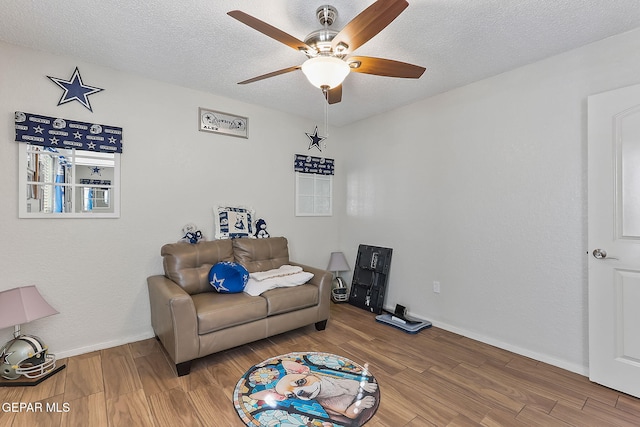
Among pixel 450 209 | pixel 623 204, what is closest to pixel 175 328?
pixel 450 209

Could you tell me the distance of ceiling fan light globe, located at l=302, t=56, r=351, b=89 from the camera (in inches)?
66.1

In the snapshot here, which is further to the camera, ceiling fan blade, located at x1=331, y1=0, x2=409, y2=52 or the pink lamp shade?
the pink lamp shade

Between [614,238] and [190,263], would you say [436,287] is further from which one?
[190,263]

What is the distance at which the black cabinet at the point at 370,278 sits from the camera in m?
3.60

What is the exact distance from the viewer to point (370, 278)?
12.3 ft

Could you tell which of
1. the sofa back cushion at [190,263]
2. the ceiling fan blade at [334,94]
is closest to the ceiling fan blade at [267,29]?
the ceiling fan blade at [334,94]

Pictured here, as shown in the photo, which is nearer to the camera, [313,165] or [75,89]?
[75,89]

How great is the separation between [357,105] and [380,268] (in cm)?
200

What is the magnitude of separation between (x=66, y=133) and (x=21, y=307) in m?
1.35

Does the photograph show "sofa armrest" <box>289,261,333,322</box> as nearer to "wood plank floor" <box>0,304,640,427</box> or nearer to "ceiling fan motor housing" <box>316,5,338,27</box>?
"wood plank floor" <box>0,304,640,427</box>

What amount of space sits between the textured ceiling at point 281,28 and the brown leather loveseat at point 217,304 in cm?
167

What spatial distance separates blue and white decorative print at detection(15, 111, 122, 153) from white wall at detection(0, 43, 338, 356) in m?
0.07

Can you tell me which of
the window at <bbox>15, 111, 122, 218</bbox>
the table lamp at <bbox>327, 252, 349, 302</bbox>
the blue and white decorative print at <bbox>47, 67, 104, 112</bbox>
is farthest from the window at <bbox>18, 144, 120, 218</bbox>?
the table lamp at <bbox>327, 252, 349, 302</bbox>

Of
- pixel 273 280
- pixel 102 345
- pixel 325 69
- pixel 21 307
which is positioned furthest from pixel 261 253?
pixel 325 69
